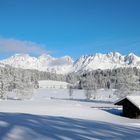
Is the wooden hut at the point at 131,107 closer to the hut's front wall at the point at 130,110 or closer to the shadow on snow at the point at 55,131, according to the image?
the hut's front wall at the point at 130,110

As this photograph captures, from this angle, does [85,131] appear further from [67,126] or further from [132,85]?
[132,85]

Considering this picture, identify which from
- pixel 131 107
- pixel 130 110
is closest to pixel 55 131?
pixel 130 110

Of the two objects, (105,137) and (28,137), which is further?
(105,137)

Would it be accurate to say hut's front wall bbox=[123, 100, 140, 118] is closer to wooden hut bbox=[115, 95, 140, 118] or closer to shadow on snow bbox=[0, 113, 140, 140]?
wooden hut bbox=[115, 95, 140, 118]

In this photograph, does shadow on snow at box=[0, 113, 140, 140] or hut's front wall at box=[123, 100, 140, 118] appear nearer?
shadow on snow at box=[0, 113, 140, 140]

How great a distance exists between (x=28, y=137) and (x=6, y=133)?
580 mm

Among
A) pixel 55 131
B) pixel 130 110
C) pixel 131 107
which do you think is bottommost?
pixel 130 110

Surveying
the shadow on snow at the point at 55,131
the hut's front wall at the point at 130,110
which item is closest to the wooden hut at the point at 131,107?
the hut's front wall at the point at 130,110

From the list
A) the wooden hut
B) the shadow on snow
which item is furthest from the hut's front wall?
the shadow on snow

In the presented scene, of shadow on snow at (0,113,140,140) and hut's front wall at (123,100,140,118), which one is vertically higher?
shadow on snow at (0,113,140,140)

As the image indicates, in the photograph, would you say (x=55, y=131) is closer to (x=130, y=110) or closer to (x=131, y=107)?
(x=130, y=110)

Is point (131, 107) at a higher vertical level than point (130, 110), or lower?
higher

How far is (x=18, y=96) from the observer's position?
397 feet

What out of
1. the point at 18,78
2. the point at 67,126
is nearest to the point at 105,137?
the point at 67,126
